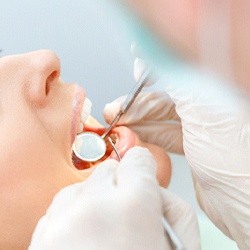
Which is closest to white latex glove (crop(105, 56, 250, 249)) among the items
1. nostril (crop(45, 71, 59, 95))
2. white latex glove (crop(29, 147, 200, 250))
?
nostril (crop(45, 71, 59, 95))

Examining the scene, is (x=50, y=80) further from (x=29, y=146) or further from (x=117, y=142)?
(x=117, y=142)

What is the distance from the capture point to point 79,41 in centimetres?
179

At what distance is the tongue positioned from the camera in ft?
4.72

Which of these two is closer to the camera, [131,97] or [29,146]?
[29,146]

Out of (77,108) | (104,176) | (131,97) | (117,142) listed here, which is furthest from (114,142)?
(104,176)

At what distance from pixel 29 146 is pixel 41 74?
0.63ft

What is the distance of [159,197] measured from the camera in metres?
0.96

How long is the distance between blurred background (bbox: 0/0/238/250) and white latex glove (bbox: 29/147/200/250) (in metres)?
0.86

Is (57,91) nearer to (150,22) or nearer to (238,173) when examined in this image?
(150,22)

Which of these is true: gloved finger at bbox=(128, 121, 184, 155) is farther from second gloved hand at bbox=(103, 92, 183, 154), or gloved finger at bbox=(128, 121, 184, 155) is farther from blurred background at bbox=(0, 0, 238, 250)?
blurred background at bbox=(0, 0, 238, 250)

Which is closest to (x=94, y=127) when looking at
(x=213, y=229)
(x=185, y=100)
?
(x=185, y=100)

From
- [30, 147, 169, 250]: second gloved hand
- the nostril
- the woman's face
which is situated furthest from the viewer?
the nostril

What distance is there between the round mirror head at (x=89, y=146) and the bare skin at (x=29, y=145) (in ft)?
0.89

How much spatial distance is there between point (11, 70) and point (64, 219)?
18.4 inches
